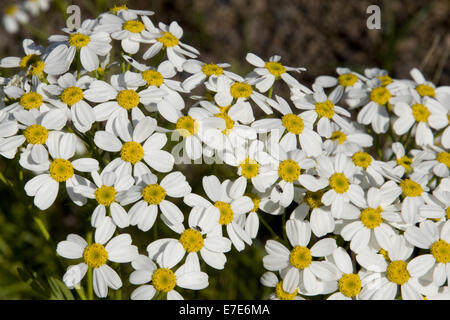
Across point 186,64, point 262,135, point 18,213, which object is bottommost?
point 18,213

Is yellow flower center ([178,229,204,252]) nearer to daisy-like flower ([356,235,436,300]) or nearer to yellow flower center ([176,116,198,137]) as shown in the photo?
yellow flower center ([176,116,198,137])

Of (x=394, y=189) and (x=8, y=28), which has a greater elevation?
(x=394, y=189)

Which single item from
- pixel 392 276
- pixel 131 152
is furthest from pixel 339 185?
pixel 131 152

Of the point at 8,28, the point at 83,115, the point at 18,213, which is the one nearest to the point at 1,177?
the point at 83,115

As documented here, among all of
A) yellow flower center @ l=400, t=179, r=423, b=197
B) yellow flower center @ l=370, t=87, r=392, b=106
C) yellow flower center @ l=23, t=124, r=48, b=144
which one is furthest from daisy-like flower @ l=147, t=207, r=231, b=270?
yellow flower center @ l=370, t=87, r=392, b=106

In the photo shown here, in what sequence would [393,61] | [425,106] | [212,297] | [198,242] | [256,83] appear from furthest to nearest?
[393,61] → [212,297] → [425,106] → [256,83] → [198,242]

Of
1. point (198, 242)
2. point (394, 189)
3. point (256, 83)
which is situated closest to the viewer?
point (198, 242)

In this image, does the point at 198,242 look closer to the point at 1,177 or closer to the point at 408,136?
the point at 1,177

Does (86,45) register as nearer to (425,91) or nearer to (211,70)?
(211,70)
